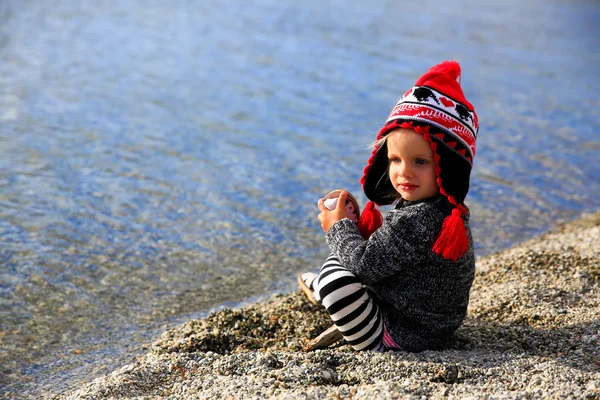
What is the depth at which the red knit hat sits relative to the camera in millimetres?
3523

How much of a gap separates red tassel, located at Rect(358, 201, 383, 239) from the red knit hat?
0.55 meters

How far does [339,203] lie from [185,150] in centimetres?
498

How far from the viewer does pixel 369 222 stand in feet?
13.4

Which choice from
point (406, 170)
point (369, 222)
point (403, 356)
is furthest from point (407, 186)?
point (403, 356)

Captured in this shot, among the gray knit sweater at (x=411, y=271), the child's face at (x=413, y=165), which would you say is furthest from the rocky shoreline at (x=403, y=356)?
the child's face at (x=413, y=165)

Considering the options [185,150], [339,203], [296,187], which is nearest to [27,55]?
[185,150]

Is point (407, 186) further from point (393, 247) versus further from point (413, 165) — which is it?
point (393, 247)

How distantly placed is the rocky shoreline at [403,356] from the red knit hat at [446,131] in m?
0.64

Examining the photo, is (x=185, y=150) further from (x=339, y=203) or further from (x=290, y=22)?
(x=290, y=22)

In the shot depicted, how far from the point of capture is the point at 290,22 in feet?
57.3

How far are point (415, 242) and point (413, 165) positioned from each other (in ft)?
1.34

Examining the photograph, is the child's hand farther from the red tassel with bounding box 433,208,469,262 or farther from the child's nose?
the red tassel with bounding box 433,208,469,262

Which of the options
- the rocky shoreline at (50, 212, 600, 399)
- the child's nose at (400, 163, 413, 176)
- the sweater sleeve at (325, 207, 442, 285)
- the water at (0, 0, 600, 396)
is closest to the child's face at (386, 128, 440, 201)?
the child's nose at (400, 163, 413, 176)

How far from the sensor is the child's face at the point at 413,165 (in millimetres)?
3643
